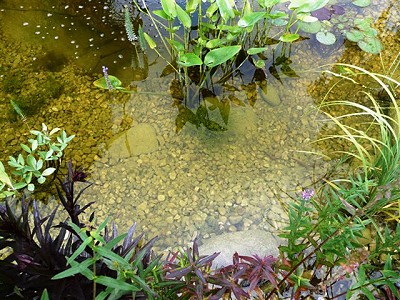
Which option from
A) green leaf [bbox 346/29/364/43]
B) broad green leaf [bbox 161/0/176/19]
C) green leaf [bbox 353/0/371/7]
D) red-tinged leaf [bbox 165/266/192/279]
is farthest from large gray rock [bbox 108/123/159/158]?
green leaf [bbox 353/0/371/7]

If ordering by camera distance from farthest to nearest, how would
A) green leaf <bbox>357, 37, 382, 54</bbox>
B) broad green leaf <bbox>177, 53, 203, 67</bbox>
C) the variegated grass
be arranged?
green leaf <bbox>357, 37, 382, 54</bbox> < broad green leaf <bbox>177, 53, 203, 67</bbox> < the variegated grass

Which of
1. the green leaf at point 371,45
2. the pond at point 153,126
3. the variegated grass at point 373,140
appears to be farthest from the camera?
the green leaf at point 371,45

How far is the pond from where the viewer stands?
197 centimetres

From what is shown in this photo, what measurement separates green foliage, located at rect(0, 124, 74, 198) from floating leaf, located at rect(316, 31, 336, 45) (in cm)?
169

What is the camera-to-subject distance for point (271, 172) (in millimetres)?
2080

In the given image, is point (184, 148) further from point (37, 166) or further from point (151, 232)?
point (37, 166)

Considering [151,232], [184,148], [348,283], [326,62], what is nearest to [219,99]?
[184,148]

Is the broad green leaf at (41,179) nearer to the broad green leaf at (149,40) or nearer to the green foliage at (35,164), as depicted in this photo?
the green foliage at (35,164)

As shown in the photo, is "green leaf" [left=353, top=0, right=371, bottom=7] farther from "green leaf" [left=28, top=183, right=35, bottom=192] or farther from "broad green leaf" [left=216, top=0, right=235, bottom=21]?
"green leaf" [left=28, top=183, right=35, bottom=192]

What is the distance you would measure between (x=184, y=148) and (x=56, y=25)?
1284 millimetres

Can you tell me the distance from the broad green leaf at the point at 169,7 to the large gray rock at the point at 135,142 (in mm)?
614

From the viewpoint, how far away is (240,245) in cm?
177

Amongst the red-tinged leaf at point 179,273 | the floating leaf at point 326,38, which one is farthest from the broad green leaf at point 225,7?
the red-tinged leaf at point 179,273

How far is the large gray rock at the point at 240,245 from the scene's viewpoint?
1.73m
